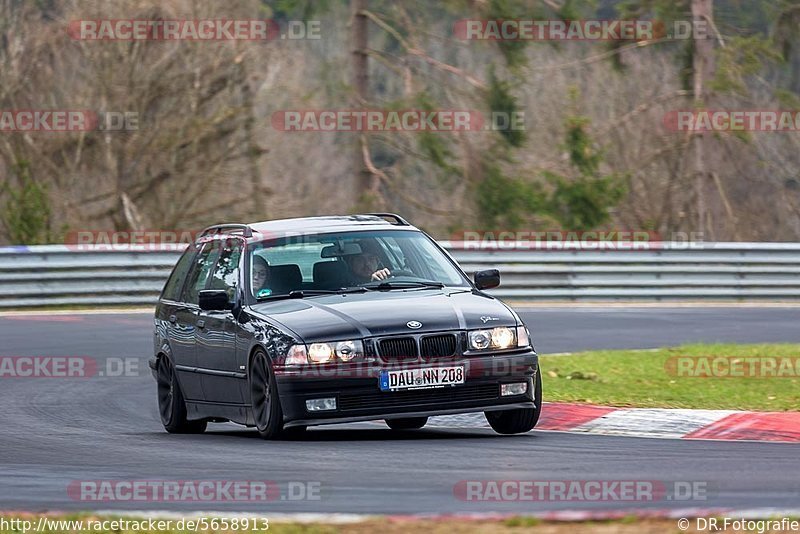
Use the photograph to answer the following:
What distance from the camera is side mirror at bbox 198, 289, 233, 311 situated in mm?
11089

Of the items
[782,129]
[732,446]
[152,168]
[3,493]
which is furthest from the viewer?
[782,129]

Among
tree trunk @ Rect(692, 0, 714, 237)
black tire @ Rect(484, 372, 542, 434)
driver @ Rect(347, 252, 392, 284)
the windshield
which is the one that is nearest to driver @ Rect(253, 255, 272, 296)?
the windshield

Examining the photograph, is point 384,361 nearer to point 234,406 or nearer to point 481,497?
point 234,406

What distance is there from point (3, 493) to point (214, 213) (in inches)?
963

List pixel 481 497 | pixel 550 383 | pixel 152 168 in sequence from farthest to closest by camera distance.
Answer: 1. pixel 152 168
2. pixel 550 383
3. pixel 481 497

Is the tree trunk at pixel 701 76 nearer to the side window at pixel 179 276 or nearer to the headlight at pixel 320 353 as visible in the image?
the side window at pixel 179 276

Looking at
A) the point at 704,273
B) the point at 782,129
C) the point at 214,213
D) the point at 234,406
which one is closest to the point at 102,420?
the point at 234,406

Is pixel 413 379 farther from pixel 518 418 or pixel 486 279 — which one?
pixel 486 279

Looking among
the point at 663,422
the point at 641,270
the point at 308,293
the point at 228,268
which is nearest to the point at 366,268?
the point at 308,293

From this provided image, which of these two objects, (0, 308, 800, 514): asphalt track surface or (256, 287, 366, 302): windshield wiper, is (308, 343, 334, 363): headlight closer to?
(0, 308, 800, 514): asphalt track surface

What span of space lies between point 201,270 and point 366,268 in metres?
1.65

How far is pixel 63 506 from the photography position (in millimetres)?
7691

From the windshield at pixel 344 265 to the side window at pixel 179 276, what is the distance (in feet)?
4.21

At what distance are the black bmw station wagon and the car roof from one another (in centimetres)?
2
